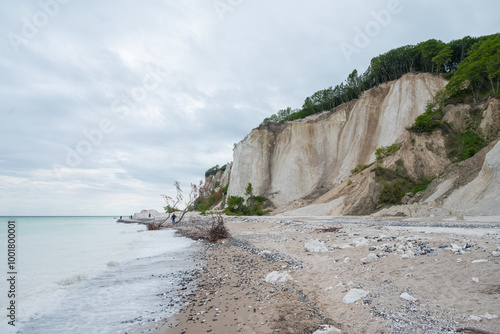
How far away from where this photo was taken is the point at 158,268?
8039mm

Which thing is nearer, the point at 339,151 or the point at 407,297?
the point at 407,297

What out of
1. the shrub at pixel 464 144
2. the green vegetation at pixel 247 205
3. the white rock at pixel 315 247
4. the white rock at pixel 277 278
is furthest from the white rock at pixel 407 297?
the green vegetation at pixel 247 205

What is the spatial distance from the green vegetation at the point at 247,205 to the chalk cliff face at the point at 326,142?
2.58 m

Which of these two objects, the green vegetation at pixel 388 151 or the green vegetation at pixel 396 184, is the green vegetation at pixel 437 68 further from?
the green vegetation at pixel 396 184

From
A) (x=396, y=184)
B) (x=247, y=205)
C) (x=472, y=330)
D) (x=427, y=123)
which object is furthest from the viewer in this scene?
(x=247, y=205)

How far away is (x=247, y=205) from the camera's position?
130ft

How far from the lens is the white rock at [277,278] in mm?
5328

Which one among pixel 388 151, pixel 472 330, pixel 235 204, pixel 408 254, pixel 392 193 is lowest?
pixel 472 330

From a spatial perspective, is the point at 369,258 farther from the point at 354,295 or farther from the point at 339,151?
the point at 339,151

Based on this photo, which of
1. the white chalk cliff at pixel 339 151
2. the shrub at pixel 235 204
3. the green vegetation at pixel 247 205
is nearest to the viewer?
the white chalk cliff at pixel 339 151

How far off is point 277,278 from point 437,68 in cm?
4268

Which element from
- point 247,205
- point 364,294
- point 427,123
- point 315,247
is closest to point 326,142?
point 247,205

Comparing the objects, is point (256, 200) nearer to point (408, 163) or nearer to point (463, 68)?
point (408, 163)

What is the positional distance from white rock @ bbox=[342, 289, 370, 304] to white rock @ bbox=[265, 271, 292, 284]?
5.19 ft
